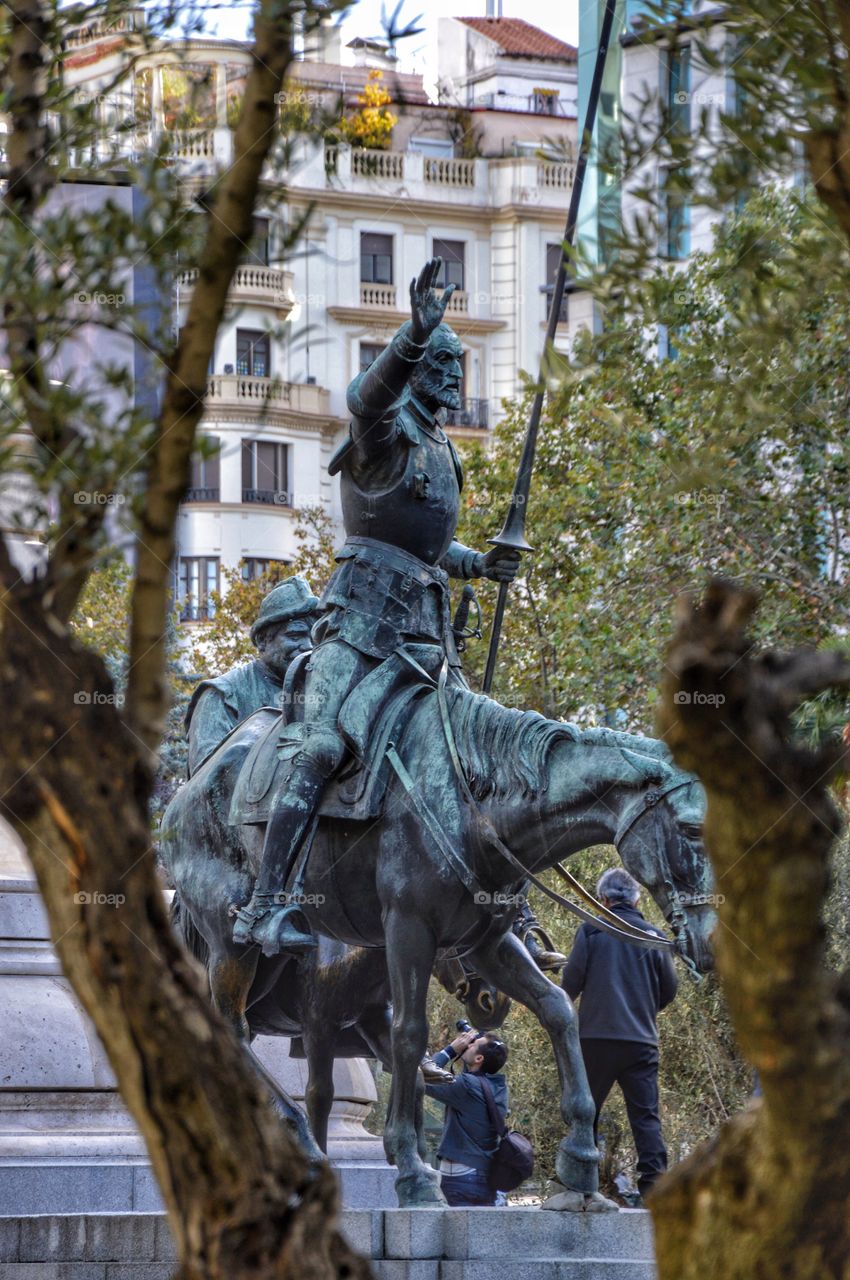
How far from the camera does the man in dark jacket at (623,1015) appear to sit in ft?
40.1

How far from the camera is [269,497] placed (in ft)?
168

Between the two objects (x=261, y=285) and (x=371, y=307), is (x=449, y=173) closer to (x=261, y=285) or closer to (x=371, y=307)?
(x=371, y=307)

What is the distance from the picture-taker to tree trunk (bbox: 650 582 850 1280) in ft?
12.2

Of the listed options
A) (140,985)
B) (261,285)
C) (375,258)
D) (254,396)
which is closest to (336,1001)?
(140,985)

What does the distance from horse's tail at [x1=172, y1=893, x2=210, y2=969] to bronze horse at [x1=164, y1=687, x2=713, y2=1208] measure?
1374 mm

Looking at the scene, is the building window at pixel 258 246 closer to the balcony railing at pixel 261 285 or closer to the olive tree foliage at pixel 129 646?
the olive tree foliage at pixel 129 646

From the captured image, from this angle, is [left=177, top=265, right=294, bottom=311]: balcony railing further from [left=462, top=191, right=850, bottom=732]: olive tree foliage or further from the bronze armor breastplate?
the bronze armor breastplate

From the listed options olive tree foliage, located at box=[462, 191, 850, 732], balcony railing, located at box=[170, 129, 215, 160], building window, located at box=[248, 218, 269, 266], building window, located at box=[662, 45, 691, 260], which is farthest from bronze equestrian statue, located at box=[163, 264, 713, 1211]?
olive tree foliage, located at box=[462, 191, 850, 732]

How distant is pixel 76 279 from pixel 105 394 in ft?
1.16

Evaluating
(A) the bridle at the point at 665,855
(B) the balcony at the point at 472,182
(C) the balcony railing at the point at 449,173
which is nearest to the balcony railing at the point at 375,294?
(B) the balcony at the point at 472,182

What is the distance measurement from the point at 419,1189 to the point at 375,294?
44.0 meters

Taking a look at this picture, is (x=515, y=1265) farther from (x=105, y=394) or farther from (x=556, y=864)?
(x=105, y=394)

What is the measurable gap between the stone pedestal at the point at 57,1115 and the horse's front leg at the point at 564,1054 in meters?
1.71

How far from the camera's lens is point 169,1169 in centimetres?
405
